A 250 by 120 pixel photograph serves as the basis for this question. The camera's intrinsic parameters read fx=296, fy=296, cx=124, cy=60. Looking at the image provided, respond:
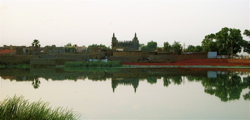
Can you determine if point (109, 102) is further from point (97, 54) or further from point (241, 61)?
point (97, 54)

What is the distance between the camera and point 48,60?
144ft

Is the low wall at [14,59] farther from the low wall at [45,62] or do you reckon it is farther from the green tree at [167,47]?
the green tree at [167,47]

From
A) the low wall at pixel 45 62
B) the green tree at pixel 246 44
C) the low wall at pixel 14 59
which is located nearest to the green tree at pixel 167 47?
the green tree at pixel 246 44

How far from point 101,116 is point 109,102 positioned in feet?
8.39

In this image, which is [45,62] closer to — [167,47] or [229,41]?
[229,41]

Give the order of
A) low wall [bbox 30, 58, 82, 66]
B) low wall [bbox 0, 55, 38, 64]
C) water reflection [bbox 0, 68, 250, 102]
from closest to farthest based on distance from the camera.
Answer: water reflection [bbox 0, 68, 250, 102], low wall [bbox 30, 58, 82, 66], low wall [bbox 0, 55, 38, 64]

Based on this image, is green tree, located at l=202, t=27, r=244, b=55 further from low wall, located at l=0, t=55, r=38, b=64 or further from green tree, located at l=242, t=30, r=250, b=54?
low wall, located at l=0, t=55, r=38, b=64

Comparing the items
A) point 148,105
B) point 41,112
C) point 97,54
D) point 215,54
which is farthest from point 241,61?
point 41,112

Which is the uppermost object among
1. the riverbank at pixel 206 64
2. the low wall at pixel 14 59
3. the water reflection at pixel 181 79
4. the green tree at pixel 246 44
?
the green tree at pixel 246 44

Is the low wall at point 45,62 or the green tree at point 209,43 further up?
the green tree at point 209,43

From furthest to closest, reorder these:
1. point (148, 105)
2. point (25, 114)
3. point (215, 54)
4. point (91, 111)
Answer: point (215, 54) → point (148, 105) → point (91, 111) → point (25, 114)

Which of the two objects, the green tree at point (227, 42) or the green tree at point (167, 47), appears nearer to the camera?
the green tree at point (227, 42)

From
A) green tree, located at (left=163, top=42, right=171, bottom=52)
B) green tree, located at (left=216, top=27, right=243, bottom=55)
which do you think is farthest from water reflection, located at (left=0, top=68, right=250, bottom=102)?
green tree, located at (left=163, top=42, right=171, bottom=52)

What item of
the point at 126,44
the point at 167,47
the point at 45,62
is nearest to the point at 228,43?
the point at 167,47
